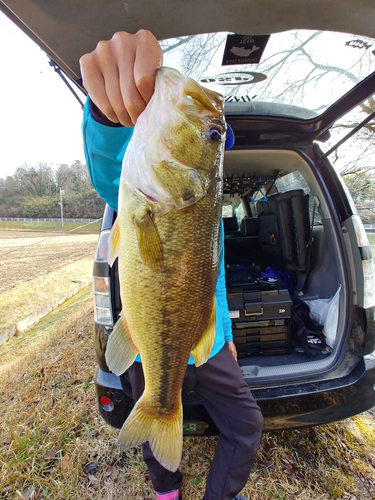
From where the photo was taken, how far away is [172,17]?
3.92ft

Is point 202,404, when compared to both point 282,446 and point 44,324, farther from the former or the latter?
point 44,324

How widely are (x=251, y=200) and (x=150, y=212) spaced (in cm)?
458

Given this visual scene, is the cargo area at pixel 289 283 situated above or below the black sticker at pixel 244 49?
below

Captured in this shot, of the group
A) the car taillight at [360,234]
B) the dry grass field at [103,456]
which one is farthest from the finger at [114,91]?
the dry grass field at [103,456]

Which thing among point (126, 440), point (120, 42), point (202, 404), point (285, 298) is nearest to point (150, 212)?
point (120, 42)

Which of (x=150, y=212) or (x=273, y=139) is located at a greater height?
(x=273, y=139)

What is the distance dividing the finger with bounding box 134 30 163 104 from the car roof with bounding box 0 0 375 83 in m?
0.26

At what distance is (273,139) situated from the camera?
240 cm

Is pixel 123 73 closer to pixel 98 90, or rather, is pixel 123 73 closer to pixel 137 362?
pixel 98 90

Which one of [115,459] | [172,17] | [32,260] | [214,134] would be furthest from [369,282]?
[32,260]

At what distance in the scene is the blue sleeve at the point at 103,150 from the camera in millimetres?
1232

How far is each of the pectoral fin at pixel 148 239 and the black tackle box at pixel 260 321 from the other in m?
1.65

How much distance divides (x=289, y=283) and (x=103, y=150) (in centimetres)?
288

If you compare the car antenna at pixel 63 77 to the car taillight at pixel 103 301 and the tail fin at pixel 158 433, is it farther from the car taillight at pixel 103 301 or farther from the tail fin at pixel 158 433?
the tail fin at pixel 158 433
